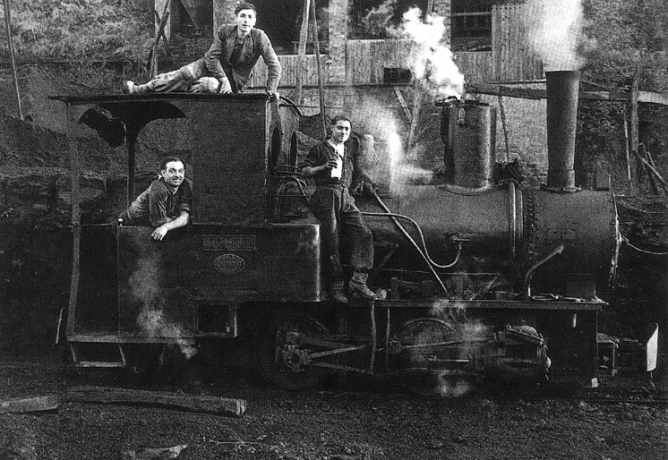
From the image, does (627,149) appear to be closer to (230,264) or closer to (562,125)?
(562,125)

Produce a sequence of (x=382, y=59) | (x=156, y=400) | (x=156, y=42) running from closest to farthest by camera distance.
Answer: (x=156, y=400) < (x=156, y=42) < (x=382, y=59)

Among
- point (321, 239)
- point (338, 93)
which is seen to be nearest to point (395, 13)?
point (338, 93)

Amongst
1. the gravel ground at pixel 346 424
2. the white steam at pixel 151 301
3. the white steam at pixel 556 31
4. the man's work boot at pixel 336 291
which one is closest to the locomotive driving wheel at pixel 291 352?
the gravel ground at pixel 346 424

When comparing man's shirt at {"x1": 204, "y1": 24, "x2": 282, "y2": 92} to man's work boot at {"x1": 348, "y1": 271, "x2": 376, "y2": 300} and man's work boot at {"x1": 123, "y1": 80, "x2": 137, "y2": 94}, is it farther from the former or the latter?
man's work boot at {"x1": 348, "y1": 271, "x2": 376, "y2": 300}

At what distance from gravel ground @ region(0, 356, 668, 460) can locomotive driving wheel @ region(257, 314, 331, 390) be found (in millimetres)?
146

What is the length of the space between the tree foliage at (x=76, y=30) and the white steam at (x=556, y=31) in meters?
8.05

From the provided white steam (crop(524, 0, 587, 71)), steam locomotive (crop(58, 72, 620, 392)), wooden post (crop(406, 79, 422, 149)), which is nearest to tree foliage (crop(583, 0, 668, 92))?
white steam (crop(524, 0, 587, 71))

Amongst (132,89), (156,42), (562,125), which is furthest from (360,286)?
(156,42)

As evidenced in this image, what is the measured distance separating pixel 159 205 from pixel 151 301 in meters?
0.84

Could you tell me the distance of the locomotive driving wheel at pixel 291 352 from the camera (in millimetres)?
6512

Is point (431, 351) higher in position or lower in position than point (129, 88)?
lower

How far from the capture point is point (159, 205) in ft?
20.8

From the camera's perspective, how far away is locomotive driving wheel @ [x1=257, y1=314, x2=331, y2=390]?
21.4 ft

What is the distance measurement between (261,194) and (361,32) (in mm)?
11062
